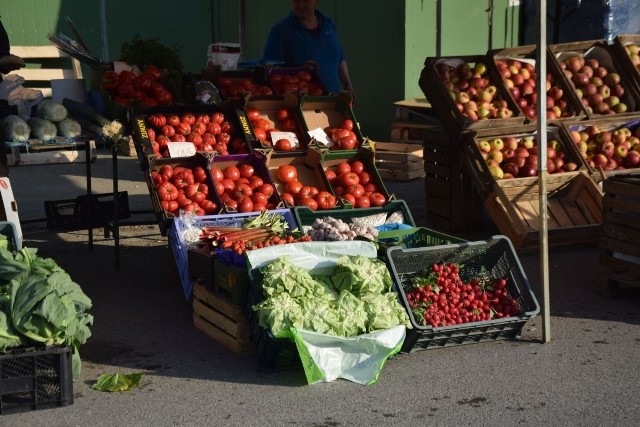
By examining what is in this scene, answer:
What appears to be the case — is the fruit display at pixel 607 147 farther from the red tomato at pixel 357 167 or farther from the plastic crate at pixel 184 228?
the plastic crate at pixel 184 228

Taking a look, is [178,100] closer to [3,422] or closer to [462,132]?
[462,132]

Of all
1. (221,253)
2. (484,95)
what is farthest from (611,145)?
(221,253)

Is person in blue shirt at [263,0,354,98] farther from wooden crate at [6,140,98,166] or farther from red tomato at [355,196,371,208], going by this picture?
wooden crate at [6,140,98,166]

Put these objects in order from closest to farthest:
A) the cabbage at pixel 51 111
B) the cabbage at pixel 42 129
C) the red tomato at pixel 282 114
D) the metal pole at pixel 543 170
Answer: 1. the metal pole at pixel 543 170
2. the red tomato at pixel 282 114
3. the cabbage at pixel 42 129
4. the cabbage at pixel 51 111

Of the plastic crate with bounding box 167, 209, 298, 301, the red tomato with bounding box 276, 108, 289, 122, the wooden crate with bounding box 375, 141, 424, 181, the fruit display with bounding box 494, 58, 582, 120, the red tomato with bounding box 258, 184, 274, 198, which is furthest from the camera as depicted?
the wooden crate with bounding box 375, 141, 424, 181

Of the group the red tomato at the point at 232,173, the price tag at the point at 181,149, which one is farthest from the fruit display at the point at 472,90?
the price tag at the point at 181,149

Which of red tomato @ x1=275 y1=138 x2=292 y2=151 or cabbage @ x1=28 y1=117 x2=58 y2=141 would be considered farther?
cabbage @ x1=28 y1=117 x2=58 y2=141

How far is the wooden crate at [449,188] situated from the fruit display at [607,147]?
1.09 meters

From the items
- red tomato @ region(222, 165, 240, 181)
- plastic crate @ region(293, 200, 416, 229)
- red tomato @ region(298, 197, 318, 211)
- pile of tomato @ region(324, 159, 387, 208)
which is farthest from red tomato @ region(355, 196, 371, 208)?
red tomato @ region(222, 165, 240, 181)

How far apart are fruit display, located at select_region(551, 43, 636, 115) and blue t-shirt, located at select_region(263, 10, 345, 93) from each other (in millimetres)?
2254

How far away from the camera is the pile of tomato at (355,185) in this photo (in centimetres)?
746

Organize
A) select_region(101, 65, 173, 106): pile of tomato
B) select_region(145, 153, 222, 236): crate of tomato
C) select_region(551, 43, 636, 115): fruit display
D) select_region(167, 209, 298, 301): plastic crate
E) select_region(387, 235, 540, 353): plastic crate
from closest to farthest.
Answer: select_region(387, 235, 540, 353): plastic crate < select_region(167, 209, 298, 301): plastic crate < select_region(145, 153, 222, 236): crate of tomato < select_region(101, 65, 173, 106): pile of tomato < select_region(551, 43, 636, 115): fruit display

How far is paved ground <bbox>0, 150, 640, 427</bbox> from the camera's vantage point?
15.9 ft

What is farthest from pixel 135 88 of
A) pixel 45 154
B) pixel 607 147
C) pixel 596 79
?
pixel 45 154
